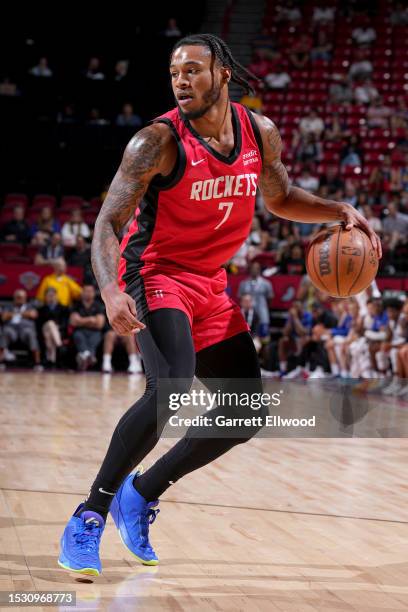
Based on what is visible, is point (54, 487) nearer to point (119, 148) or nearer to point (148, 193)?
point (148, 193)

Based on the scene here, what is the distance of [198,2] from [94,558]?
18.6 m

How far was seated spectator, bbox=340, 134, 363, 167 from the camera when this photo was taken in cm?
1639

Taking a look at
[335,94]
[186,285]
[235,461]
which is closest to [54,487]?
[235,461]

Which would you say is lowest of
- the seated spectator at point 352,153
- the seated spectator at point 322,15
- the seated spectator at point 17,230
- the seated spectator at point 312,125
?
the seated spectator at point 17,230

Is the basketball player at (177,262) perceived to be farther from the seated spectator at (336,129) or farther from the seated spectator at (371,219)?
the seated spectator at (336,129)

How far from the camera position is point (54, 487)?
453 cm

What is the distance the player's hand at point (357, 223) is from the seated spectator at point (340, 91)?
577 inches

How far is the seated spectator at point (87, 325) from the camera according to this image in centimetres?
1262

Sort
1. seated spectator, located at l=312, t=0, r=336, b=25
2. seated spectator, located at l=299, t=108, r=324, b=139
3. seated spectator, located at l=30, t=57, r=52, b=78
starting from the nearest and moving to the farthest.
→ seated spectator, located at l=30, t=57, r=52, b=78 → seated spectator, located at l=299, t=108, r=324, b=139 → seated spectator, located at l=312, t=0, r=336, b=25

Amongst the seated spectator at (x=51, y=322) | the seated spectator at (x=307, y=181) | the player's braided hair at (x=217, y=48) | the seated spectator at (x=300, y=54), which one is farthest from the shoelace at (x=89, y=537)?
the seated spectator at (x=300, y=54)

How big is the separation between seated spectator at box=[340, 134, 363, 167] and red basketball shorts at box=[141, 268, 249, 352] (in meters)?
13.5

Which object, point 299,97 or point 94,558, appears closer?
point 94,558

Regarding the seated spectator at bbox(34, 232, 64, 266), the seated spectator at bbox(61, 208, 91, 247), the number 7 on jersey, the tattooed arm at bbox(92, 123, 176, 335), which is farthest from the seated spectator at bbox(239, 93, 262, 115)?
the tattooed arm at bbox(92, 123, 176, 335)

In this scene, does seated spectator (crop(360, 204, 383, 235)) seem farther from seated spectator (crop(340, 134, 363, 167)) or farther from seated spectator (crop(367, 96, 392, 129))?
seated spectator (crop(367, 96, 392, 129))
